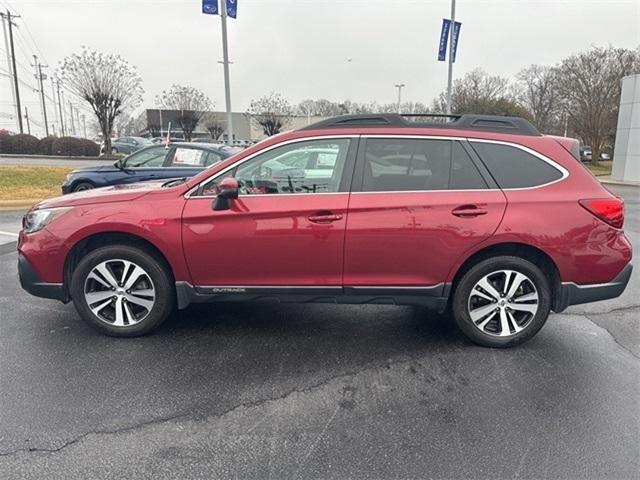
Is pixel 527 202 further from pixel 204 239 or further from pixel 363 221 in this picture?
pixel 204 239

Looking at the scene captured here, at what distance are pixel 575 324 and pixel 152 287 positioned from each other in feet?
12.4

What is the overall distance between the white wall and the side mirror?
23.8 m

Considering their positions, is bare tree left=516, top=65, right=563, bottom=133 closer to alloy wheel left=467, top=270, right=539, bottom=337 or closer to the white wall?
the white wall

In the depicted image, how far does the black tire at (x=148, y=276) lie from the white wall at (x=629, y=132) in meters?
24.2

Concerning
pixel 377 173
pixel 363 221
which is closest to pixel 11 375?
pixel 363 221

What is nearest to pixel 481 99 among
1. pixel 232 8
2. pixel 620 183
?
pixel 620 183

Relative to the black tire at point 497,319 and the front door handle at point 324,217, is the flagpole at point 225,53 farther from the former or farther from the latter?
the black tire at point 497,319

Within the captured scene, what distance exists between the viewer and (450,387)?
3033 millimetres

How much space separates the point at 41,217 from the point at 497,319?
381cm

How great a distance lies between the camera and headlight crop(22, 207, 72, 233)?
360 centimetres

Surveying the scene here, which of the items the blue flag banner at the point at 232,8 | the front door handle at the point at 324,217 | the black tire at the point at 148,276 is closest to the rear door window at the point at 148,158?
the black tire at the point at 148,276

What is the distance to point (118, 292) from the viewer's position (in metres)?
3.63

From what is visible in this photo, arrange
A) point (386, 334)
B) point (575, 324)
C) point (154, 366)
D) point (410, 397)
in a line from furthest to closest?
point (575, 324) < point (386, 334) < point (154, 366) < point (410, 397)

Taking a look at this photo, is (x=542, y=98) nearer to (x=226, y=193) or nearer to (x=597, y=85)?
(x=597, y=85)
